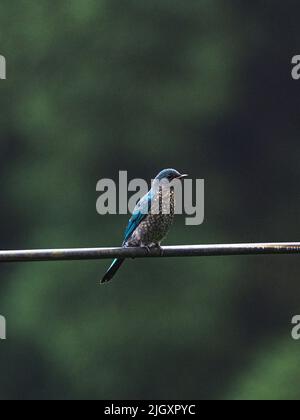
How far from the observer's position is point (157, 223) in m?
7.92

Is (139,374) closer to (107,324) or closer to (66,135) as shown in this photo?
(107,324)

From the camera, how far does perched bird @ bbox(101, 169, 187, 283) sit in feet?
25.9

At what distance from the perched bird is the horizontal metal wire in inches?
66.3

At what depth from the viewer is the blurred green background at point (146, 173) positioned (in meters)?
21.0

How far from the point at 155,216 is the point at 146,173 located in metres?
12.9

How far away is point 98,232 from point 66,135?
2153 mm
